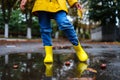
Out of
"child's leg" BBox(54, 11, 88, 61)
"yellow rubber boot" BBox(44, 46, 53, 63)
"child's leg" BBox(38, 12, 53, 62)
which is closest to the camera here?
"child's leg" BBox(54, 11, 88, 61)

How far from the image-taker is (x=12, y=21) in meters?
46.1

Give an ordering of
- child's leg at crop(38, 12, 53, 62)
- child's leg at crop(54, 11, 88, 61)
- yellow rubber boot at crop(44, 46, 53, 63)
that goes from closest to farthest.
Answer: child's leg at crop(54, 11, 88, 61), yellow rubber boot at crop(44, 46, 53, 63), child's leg at crop(38, 12, 53, 62)

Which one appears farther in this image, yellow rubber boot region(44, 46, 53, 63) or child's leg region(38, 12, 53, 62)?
child's leg region(38, 12, 53, 62)

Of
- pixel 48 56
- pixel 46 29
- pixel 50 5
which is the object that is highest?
pixel 50 5

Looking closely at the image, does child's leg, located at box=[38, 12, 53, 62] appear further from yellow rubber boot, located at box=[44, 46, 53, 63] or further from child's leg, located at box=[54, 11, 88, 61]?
child's leg, located at box=[54, 11, 88, 61]

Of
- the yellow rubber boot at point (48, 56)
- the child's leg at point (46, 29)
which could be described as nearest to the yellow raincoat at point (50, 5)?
the child's leg at point (46, 29)

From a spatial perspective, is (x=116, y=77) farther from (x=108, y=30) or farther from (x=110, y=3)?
(x=108, y=30)

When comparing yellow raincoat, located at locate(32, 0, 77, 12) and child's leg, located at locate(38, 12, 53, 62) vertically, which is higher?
yellow raincoat, located at locate(32, 0, 77, 12)

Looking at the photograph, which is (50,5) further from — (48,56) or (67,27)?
(48,56)

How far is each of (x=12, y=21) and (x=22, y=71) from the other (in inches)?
1660

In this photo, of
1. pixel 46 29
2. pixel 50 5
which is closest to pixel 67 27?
pixel 50 5

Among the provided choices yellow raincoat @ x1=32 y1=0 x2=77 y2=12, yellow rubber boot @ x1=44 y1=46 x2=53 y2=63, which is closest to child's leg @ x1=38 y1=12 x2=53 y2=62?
yellow rubber boot @ x1=44 y1=46 x2=53 y2=63

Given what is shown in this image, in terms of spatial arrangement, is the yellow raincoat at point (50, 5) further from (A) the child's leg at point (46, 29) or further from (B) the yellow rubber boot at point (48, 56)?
(B) the yellow rubber boot at point (48, 56)

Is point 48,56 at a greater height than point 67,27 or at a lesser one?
lesser
